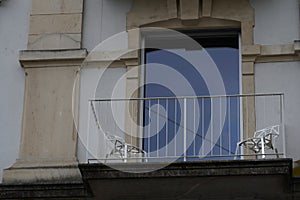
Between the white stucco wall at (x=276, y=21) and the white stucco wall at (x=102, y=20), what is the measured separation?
6.52ft

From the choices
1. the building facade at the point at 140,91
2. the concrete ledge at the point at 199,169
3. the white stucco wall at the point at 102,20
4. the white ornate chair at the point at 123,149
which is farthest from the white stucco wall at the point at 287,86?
the white stucco wall at the point at 102,20

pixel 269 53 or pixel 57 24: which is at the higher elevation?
pixel 57 24

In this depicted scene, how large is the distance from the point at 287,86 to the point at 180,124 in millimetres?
1634

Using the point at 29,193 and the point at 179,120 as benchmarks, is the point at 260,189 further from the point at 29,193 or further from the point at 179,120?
the point at 29,193

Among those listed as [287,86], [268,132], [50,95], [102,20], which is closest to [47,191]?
[50,95]

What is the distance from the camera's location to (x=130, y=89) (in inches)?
539

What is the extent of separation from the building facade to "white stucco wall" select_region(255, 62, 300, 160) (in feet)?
0.05

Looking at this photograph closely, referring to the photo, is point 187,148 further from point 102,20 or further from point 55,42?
point 55,42

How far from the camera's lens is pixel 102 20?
14.3m

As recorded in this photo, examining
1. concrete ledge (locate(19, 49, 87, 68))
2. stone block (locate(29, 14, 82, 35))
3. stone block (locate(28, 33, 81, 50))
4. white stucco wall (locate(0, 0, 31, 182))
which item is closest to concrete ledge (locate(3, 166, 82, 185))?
white stucco wall (locate(0, 0, 31, 182))

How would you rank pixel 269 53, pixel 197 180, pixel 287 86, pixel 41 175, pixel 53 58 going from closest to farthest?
pixel 197 180
pixel 41 175
pixel 287 86
pixel 269 53
pixel 53 58

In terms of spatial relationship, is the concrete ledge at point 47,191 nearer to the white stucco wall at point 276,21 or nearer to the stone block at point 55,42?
the stone block at point 55,42

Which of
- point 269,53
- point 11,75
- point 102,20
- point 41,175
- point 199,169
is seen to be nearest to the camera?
point 199,169

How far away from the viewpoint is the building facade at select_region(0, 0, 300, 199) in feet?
42.0
